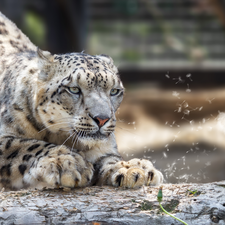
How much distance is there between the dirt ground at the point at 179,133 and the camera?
841cm

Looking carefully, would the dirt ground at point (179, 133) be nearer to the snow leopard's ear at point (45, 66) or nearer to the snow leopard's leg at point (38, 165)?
the snow leopard's ear at point (45, 66)

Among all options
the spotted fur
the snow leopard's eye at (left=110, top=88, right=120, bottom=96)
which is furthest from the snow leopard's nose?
the snow leopard's eye at (left=110, top=88, right=120, bottom=96)

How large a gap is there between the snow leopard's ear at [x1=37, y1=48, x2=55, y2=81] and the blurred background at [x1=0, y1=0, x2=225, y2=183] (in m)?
5.35

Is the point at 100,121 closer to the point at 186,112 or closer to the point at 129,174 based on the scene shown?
the point at 129,174

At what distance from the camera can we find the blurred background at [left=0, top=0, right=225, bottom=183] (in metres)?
9.78

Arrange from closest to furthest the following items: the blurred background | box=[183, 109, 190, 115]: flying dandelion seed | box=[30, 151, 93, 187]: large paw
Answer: box=[30, 151, 93, 187]: large paw < the blurred background < box=[183, 109, 190, 115]: flying dandelion seed

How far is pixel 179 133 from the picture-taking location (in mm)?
9805

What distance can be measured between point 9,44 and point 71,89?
181cm

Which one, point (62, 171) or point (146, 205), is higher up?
point (62, 171)

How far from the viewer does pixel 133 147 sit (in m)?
9.12

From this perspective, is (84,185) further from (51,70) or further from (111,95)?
(51,70)

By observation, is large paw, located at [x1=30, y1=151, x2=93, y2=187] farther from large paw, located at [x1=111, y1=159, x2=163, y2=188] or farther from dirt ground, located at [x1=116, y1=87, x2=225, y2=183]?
dirt ground, located at [x1=116, y1=87, x2=225, y2=183]

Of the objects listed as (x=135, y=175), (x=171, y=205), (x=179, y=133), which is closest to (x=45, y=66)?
(x=135, y=175)

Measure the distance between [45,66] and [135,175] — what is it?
135cm
